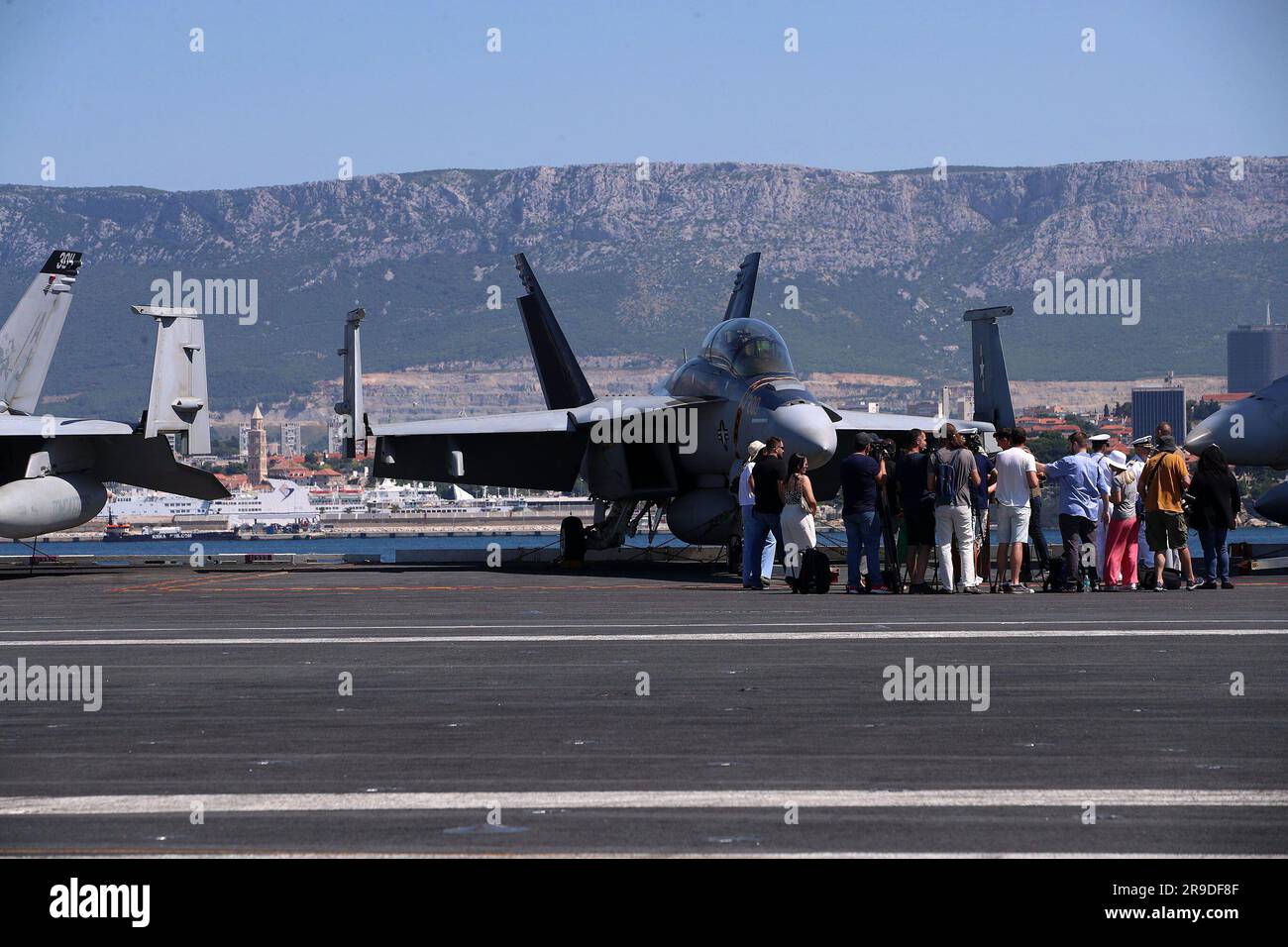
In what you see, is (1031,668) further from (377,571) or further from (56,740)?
(377,571)

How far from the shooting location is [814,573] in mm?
18578

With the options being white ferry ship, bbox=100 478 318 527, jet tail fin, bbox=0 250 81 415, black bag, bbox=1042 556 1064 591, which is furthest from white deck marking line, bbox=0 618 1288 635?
white ferry ship, bbox=100 478 318 527

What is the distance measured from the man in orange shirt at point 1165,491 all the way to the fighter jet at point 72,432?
1468cm

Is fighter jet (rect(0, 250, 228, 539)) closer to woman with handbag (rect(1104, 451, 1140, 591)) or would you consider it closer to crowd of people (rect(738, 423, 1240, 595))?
crowd of people (rect(738, 423, 1240, 595))

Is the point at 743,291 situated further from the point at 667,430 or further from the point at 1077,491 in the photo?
the point at 1077,491

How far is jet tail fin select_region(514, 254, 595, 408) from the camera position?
30719 mm

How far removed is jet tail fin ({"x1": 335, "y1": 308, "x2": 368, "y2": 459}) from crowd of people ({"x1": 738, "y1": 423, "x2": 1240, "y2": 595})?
378 inches

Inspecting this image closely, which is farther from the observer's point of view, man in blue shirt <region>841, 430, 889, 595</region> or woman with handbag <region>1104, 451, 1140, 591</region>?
woman with handbag <region>1104, 451, 1140, 591</region>

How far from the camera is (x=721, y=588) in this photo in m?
19.8

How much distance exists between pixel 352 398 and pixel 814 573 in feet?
36.9

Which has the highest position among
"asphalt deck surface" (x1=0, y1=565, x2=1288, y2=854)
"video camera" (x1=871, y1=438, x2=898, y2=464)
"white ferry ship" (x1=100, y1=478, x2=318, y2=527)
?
"video camera" (x1=871, y1=438, x2=898, y2=464)
